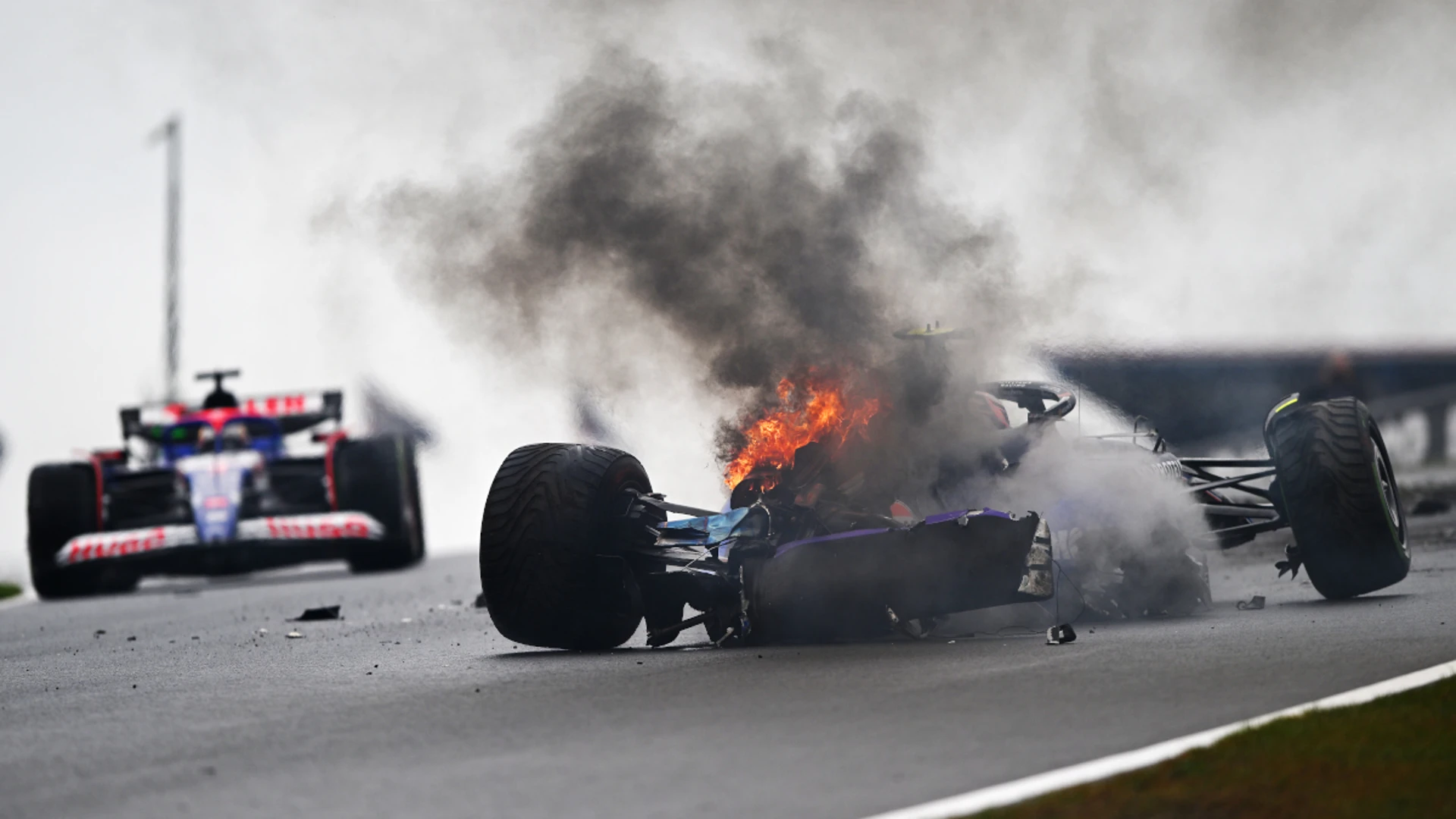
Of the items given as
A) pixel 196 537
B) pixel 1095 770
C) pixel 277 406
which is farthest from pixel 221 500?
pixel 1095 770

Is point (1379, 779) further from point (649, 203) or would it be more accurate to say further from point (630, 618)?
point (649, 203)

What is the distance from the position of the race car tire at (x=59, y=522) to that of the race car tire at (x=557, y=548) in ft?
35.7

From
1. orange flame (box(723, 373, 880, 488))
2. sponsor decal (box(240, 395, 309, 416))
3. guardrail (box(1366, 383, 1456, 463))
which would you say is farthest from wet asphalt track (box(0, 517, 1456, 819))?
guardrail (box(1366, 383, 1456, 463))

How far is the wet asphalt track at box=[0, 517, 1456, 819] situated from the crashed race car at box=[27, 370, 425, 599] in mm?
8190

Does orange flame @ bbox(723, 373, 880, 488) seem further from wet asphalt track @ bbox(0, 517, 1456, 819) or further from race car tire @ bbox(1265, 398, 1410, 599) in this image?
race car tire @ bbox(1265, 398, 1410, 599)

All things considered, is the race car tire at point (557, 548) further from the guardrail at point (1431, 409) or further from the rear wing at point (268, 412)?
the guardrail at point (1431, 409)

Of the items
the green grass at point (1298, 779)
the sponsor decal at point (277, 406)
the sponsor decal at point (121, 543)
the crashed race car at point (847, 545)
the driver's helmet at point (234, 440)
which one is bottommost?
the sponsor decal at point (121, 543)

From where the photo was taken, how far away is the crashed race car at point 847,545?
7.65m

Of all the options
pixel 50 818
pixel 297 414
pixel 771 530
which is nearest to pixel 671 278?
pixel 771 530

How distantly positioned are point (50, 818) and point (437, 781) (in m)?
1.03

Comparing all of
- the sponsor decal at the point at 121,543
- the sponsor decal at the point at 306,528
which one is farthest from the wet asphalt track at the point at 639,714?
the sponsor decal at the point at 306,528

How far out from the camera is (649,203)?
966 cm

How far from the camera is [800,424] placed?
869 cm

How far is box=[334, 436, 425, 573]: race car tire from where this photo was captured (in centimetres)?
1856
